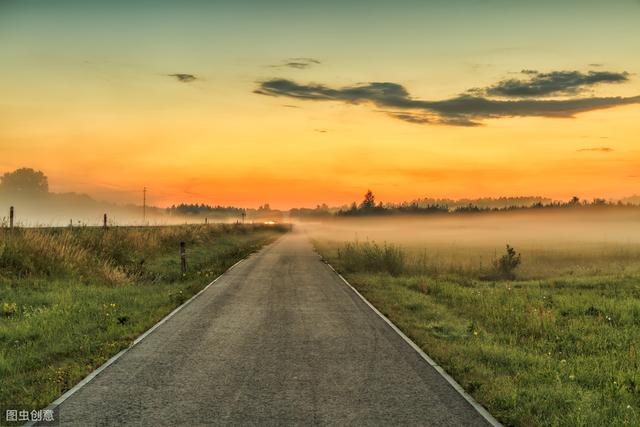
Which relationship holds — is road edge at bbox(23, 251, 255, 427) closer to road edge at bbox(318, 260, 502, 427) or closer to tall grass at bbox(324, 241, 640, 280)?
road edge at bbox(318, 260, 502, 427)

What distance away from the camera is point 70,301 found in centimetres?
1290

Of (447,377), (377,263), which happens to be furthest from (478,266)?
(447,377)

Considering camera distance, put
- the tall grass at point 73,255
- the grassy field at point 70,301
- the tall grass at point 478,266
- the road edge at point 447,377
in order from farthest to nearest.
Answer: the tall grass at point 478,266 → the tall grass at point 73,255 → the grassy field at point 70,301 → the road edge at point 447,377

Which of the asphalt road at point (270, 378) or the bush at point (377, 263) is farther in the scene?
the bush at point (377, 263)

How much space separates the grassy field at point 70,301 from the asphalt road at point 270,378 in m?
0.67

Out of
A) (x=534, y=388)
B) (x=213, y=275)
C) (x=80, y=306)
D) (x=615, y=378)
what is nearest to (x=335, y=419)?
(x=534, y=388)

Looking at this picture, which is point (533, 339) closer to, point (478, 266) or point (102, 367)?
point (102, 367)

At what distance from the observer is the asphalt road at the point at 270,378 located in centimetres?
577

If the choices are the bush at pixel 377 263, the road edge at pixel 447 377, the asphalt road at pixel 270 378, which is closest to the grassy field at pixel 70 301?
the asphalt road at pixel 270 378

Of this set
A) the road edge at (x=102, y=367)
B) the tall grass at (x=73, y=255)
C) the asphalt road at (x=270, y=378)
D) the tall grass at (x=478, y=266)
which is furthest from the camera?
the tall grass at (x=478, y=266)

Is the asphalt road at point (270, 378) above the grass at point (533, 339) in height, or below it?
above

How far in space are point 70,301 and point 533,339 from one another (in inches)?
444

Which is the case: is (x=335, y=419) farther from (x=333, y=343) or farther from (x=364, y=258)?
(x=364, y=258)

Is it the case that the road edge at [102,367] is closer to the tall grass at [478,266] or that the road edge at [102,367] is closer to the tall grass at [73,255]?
the tall grass at [73,255]
